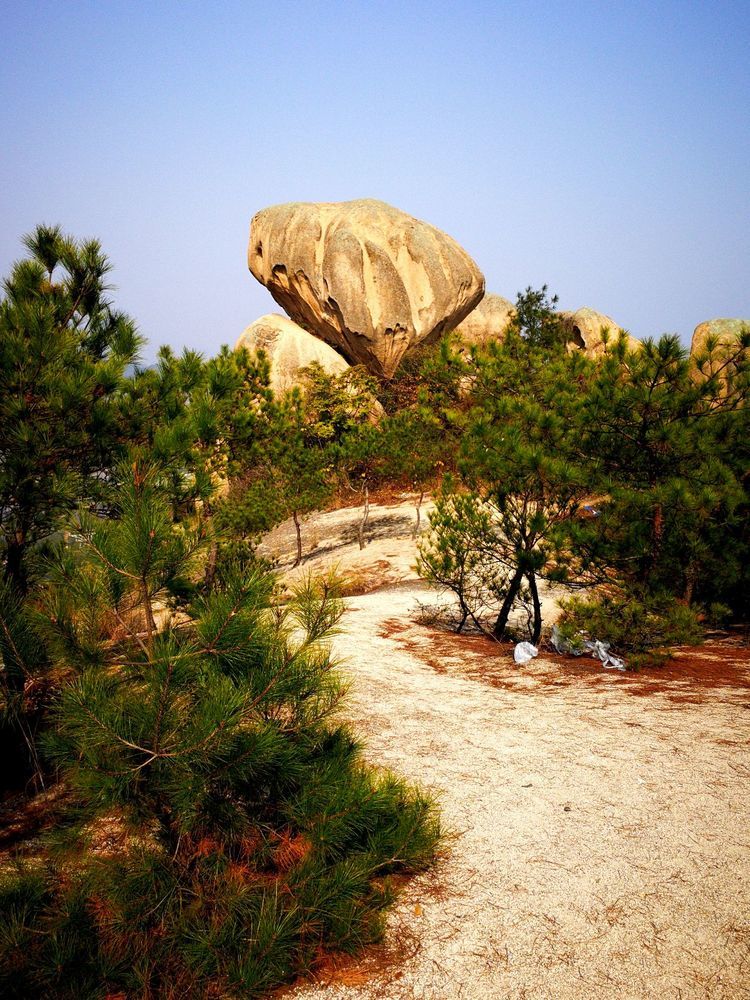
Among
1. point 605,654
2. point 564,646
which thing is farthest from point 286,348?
point 605,654

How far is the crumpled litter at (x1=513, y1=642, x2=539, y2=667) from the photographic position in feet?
22.8

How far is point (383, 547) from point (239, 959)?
42.4ft

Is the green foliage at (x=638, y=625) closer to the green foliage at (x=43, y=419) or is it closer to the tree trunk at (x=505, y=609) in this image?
the tree trunk at (x=505, y=609)

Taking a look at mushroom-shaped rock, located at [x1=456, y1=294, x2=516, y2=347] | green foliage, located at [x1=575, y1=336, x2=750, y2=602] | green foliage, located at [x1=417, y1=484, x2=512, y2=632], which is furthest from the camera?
mushroom-shaped rock, located at [x1=456, y1=294, x2=516, y2=347]

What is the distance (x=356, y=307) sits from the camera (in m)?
25.2

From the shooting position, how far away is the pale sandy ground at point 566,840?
2.70 m

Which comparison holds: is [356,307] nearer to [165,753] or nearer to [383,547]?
[383,547]

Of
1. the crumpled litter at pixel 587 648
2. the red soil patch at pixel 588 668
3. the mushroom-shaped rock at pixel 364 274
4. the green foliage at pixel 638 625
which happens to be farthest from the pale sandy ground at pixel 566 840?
the mushroom-shaped rock at pixel 364 274

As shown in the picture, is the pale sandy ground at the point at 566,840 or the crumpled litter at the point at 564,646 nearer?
the pale sandy ground at the point at 566,840

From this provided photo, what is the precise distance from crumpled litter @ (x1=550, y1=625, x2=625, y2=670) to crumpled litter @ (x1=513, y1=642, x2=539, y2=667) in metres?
0.29

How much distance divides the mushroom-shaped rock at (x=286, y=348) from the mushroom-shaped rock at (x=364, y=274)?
4.76 feet

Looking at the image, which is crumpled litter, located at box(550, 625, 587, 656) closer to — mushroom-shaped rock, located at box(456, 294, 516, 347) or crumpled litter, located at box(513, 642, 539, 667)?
crumpled litter, located at box(513, 642, 539, 667)

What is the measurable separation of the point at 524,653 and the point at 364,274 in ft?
69.3

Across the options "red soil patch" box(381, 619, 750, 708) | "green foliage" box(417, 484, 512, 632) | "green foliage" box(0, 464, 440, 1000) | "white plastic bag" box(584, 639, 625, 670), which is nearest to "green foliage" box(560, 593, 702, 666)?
"white plastic bag" box(584, 639, 625, 670)
